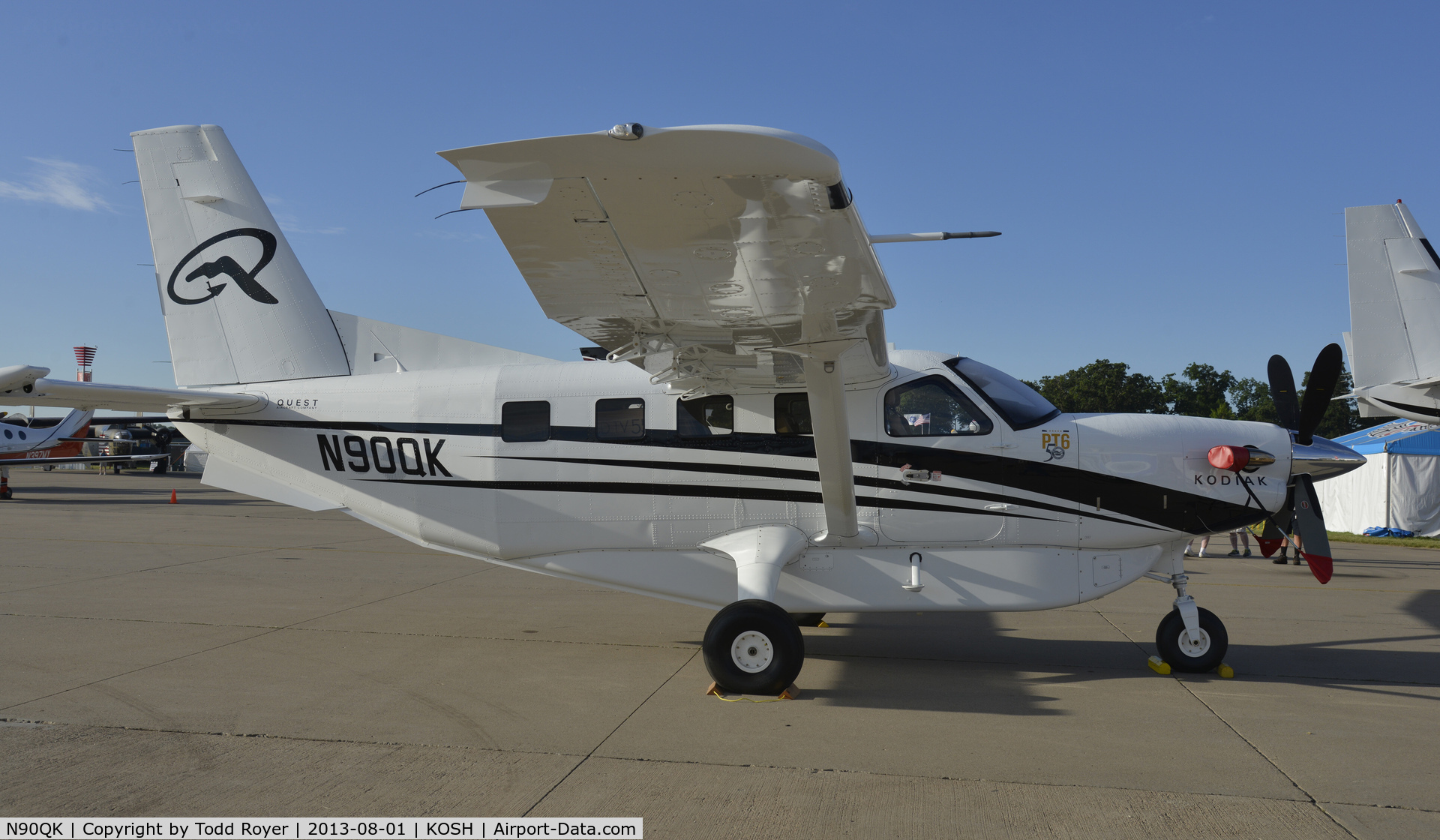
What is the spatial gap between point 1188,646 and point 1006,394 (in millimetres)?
2471

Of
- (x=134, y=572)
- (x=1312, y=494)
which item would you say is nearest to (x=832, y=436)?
(x=1312, y=494)

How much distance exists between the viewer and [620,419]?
7.41 m

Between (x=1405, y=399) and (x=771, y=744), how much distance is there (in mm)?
14178

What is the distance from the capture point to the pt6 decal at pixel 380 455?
302 inches

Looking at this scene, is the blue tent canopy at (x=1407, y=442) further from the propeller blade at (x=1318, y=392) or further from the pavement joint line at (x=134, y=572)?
the pavement joint line at (x=134, y=572)

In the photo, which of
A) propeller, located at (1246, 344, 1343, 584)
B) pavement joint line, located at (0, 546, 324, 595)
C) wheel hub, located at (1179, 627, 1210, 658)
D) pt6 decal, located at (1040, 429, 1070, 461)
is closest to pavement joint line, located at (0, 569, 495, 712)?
pavement joint line, located at (0, 546, 324, 595)

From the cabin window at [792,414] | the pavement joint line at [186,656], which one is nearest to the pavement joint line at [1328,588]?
the cabin window at [792,414]

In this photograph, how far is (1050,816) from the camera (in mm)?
3992

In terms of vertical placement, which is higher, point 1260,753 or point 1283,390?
point 1283,390

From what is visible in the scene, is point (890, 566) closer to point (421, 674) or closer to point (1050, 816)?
point (1050, 816)

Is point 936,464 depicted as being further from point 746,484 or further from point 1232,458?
point 1232,458

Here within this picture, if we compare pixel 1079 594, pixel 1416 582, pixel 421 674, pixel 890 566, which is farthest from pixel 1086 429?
pixel 1416 582

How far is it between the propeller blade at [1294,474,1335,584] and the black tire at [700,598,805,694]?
13.9 feet

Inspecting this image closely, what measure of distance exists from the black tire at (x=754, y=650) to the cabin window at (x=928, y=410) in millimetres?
2007
